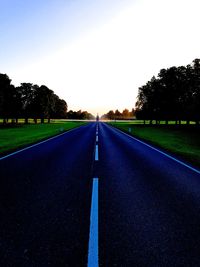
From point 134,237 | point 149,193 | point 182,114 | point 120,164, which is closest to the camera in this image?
point 134,237

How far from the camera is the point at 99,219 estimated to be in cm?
365

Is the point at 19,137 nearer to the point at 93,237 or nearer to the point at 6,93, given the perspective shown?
the point at 93,237

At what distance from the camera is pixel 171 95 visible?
45.7 metres

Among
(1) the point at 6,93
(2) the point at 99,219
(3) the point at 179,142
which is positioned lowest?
(3) the point at 179,142

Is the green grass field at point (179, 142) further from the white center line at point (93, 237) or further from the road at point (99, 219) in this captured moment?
the white center line at point (93, 237)

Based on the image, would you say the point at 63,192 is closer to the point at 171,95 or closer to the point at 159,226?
the point at 159,226

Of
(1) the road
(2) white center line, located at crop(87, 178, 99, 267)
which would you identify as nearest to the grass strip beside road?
(1) the road

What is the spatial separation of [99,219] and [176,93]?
1816 inches

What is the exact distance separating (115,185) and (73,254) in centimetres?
303

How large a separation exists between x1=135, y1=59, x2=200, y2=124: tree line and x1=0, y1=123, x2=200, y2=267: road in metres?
35.2

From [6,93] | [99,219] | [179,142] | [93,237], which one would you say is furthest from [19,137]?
[6,93]

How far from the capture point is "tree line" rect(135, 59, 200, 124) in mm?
41084

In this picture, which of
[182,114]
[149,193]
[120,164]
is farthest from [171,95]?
[149,193]

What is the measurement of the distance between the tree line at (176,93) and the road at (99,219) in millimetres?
35160
